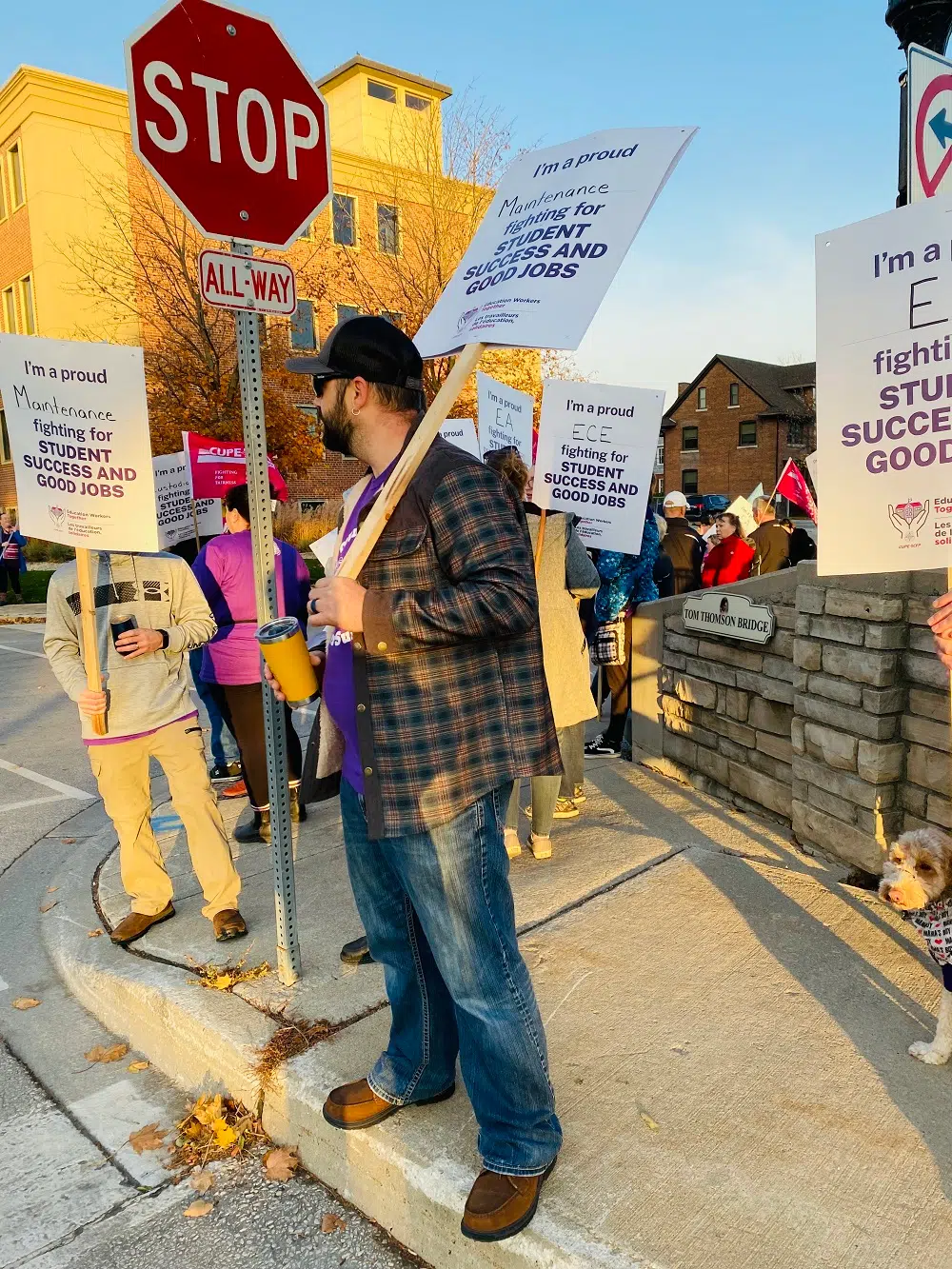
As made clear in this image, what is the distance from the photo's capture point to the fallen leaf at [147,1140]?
9.32ft

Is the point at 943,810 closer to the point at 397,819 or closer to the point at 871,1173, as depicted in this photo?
the point at 871,1173

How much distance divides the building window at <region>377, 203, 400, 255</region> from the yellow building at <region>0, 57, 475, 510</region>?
42mm

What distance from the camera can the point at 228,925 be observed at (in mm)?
3779

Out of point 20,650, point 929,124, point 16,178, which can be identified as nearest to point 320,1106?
point 929,124

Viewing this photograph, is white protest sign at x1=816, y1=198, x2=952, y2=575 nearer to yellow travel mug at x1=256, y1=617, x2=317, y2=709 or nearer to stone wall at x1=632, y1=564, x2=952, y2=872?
stone wall at x1=632, y1=564, x2=952, y2=872

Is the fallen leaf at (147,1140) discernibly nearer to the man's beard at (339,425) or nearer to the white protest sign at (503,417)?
the man's beard at (339,425)

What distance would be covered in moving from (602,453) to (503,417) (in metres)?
1.15

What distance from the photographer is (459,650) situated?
7.04 ft

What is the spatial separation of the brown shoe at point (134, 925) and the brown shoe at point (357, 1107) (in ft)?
5.34

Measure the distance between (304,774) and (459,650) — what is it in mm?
738

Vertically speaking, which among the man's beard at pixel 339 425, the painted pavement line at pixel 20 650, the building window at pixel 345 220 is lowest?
the painted pavement line at pixel 20 650

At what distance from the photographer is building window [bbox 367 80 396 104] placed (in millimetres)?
30297

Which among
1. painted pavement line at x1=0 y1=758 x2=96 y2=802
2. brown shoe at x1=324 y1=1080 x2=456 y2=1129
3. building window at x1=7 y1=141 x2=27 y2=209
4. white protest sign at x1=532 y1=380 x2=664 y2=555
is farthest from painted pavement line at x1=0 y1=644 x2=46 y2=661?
building window at x1=7 y1=141 x2=27 y2=209

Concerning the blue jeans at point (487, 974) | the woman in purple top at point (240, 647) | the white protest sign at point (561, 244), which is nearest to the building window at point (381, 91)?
the woman in purple top at point (240, 647)
